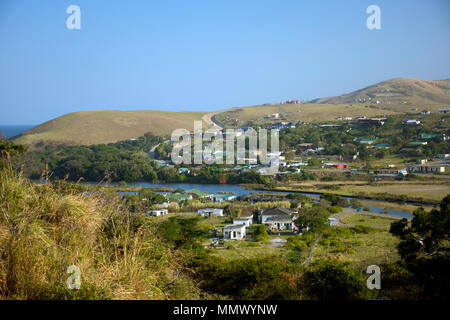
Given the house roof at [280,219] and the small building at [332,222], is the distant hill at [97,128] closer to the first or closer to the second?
the house roof at [280,219]

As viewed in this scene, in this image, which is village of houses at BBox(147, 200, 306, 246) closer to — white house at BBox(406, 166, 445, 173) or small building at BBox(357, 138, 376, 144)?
white house at BBox(406, 166, 445, 173)

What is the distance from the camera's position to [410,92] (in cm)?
5450

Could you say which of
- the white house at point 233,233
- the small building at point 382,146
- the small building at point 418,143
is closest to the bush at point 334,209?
the white house at point 233,233

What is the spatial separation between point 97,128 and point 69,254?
49.6 metres

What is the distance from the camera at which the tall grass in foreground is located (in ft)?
6.27

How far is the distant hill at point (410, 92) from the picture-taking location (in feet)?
163

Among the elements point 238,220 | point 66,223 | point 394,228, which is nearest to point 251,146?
point 238,220

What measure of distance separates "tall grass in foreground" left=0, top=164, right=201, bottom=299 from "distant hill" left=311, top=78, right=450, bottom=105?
1976 inches

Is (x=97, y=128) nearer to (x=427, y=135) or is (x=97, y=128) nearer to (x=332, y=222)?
(x=427, y=135)

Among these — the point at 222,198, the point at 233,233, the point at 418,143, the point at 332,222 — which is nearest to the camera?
the point at 233,233

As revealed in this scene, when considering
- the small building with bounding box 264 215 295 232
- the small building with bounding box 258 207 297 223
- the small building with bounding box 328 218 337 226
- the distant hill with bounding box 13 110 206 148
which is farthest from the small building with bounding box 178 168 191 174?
the distant hill with bounding box 13 110 206 148

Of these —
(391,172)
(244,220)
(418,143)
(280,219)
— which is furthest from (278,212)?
(418,143)
